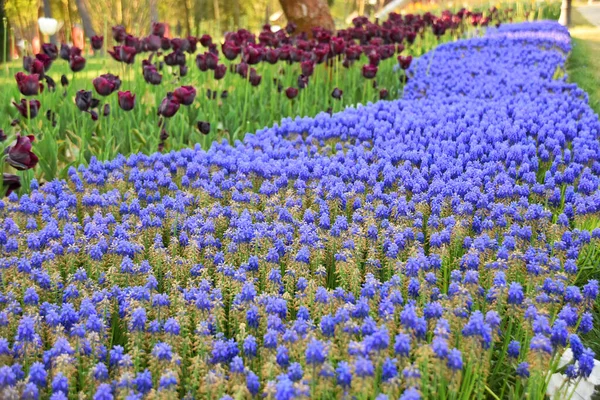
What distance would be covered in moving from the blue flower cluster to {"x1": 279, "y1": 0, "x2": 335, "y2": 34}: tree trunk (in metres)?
5.92

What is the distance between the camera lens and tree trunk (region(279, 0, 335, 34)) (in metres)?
11.2

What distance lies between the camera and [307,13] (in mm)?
11281

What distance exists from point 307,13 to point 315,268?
28.2 feet

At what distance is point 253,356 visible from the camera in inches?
103

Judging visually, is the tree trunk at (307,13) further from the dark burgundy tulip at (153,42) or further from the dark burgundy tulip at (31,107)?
the dark burgundy tulip at (31,107)

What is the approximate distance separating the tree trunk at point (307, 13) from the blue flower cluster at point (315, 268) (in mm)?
5919

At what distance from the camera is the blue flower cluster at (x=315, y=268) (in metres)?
2.49

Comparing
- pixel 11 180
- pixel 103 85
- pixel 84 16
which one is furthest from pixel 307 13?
pixel 84 16

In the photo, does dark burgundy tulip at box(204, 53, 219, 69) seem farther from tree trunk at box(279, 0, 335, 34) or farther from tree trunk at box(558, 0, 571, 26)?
tree trunk at box(558, 0, 571, 26)

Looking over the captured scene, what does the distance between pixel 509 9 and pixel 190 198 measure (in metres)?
17.9

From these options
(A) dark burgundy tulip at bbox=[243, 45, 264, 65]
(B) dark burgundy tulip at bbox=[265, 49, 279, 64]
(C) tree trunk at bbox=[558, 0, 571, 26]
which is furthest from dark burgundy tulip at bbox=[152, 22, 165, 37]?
(C) tree trunk at bbox=[558, 0, 571, 26]

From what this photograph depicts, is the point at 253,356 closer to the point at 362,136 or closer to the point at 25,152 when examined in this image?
the point at 25,152

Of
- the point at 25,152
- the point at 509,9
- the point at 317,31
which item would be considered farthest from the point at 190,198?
the point at 509,9

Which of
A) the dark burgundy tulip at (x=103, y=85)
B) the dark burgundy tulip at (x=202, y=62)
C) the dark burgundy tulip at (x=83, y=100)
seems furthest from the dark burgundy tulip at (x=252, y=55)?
the dark burgundy tulip at (x=83, y=100)
